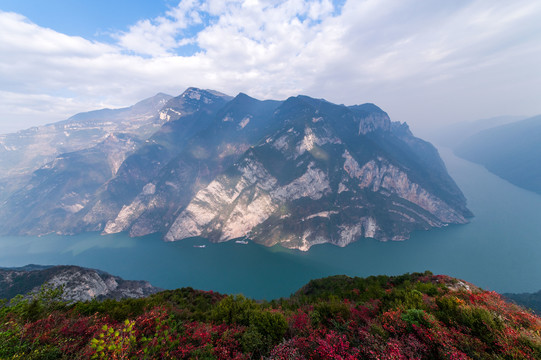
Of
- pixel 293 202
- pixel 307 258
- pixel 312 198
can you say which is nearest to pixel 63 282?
pixel 307 258

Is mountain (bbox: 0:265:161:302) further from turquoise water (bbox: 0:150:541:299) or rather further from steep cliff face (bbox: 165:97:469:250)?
steep cliff face (bbox: 165:97:469:250)

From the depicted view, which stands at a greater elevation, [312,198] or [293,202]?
[312,198]

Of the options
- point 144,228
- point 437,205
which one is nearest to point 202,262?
point 144,228

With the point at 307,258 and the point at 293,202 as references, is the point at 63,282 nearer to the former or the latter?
the point at 307,258

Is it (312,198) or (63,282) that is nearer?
(63,282)

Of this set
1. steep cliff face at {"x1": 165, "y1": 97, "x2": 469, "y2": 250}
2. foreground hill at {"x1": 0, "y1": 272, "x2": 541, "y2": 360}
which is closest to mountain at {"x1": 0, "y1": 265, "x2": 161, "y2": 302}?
foreground hill at {"x1": 0, "y1": 272, "x2": 541, "y2": 360}

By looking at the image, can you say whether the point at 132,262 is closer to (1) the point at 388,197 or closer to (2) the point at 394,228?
(2) the point at 394,228
